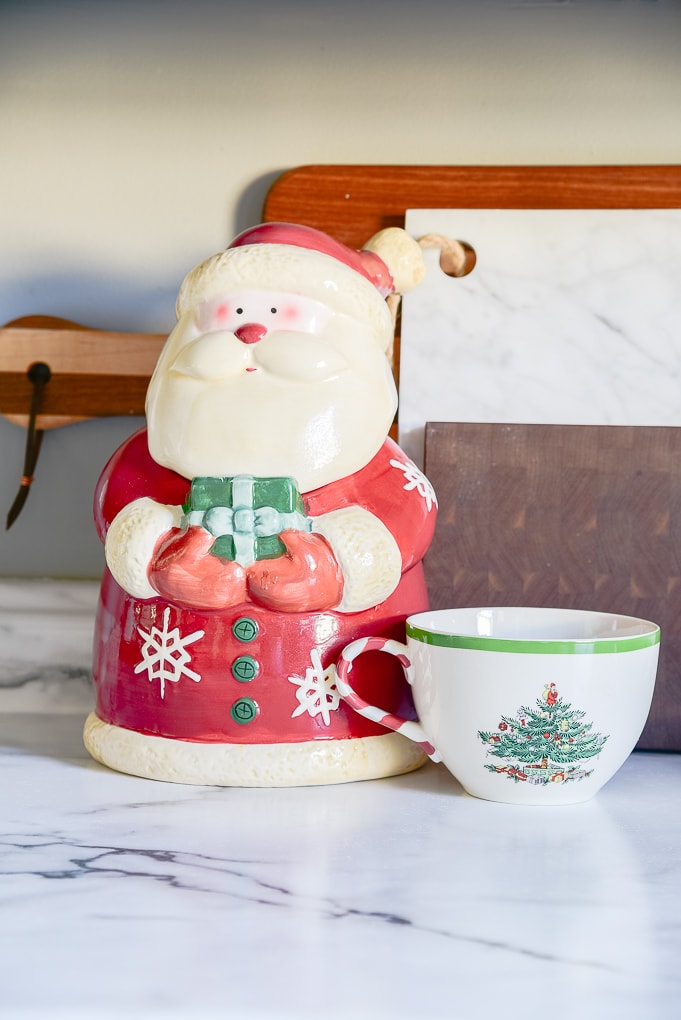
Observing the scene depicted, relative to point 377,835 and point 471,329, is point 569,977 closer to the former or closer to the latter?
point 377,835

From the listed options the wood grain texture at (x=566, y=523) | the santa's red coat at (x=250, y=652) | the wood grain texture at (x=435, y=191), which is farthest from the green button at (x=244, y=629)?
the wood grain texture at (x=435, y=191)

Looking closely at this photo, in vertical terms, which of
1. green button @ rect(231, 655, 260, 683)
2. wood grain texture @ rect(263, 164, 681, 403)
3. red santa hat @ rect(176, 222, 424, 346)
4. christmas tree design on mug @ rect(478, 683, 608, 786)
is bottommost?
christmas tree design on mug @ rect(478, 683, 608, 786)

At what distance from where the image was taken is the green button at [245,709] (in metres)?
0.68

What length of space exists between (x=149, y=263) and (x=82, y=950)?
26.1 inches

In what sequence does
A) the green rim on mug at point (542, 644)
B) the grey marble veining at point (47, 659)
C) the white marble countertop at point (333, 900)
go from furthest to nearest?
the grey marble veining at point (47, 659)
the green rim on mug at point (542, 644)
the white marble countertop at point (333, 900)

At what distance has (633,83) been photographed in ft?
3.05

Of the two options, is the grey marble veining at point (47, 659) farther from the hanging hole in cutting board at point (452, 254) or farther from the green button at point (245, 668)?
the hanging hole in cutting board at point (452, 254)

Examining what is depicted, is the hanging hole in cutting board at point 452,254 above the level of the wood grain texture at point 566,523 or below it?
above

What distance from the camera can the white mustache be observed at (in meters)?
0.69

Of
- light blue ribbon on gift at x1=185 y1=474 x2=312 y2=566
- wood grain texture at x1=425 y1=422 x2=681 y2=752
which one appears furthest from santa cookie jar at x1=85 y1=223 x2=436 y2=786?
wood grain texture at x1=425 y1=422 x2=681 y2=752

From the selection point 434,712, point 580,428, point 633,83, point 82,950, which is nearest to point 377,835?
point 434,712

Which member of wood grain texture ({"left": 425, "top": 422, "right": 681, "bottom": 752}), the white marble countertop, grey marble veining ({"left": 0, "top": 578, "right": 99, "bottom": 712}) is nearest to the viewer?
the white marble countertop

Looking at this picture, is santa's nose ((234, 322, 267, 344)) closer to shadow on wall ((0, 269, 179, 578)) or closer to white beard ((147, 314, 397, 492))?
white beard ((147, 314, 397, 492))

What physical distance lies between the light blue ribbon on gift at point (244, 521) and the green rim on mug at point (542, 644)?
0.11m
